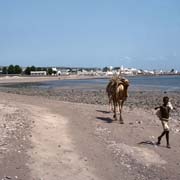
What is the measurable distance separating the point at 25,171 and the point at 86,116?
30.6 feet

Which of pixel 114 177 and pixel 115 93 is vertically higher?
pixel 115 93

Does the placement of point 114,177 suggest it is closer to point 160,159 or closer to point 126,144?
point 160,159

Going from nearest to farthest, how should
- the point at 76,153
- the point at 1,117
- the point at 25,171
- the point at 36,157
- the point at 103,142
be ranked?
the point at 25,171 → the point at 36,157 → the point at 76,153 → the point at 103,142 → the point at 1,117

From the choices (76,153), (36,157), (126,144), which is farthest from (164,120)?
(36,157)

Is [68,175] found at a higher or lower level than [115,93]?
lower

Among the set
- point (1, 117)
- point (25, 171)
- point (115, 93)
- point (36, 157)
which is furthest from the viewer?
point (115, 93)

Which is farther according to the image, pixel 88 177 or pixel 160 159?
pixel 160 159

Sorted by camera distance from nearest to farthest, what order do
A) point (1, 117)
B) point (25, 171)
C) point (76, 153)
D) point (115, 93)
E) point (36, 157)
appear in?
point (25, 171)
point (36, 157)
point (76, 153)
point (1, 117)
point (115, 93)

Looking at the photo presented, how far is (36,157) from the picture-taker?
33.9ft

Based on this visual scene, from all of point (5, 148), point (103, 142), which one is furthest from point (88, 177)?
point (103, 142)

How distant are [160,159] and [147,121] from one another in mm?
7142

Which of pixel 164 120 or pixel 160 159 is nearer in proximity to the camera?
pixel 160 159

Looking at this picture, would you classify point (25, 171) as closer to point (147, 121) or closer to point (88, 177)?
point (88, 177)

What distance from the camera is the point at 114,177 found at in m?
9.62
